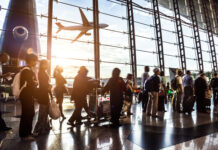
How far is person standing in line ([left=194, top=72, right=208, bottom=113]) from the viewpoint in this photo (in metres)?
4.61

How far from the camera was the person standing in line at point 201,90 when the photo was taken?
461 centimetres

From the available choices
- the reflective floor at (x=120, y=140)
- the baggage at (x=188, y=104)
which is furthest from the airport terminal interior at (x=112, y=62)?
the baggage at (x=188, y=104)

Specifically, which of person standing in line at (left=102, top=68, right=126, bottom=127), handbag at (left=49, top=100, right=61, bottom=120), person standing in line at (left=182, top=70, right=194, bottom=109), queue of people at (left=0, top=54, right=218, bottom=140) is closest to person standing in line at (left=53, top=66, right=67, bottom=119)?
queue of people at (left=0, top=54, right=218, bottom=140)

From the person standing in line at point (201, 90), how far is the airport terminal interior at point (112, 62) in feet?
0.22

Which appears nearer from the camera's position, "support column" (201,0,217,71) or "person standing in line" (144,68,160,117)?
"person standing in line" (144,68,160,117)

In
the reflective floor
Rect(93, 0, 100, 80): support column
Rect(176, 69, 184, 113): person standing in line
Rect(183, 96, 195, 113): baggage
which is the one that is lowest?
the reflective floor

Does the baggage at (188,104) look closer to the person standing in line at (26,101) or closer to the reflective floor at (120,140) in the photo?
the reflective floor at (120,140)

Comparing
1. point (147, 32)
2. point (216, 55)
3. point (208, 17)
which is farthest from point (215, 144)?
point (208, 17)

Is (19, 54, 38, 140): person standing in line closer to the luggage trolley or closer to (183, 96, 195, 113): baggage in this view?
the luggage trolley

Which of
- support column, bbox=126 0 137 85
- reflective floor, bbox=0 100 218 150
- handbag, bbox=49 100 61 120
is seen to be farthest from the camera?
support column, bbox=126 0 137 85

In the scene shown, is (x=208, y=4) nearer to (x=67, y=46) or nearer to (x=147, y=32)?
(x=147, y=32)

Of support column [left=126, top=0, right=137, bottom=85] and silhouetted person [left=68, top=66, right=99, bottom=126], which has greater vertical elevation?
support column [left=126, top=0, right=137, bottom=85]

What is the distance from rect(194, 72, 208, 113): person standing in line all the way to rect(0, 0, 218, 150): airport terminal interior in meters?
0.07

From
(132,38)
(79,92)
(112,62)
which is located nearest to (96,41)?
(112,62)
